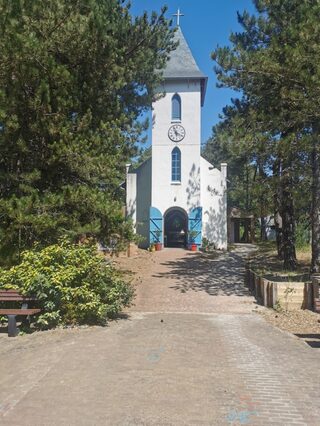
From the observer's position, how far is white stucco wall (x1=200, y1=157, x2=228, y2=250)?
3005 centimetres

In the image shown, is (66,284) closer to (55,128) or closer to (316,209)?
(55,128)

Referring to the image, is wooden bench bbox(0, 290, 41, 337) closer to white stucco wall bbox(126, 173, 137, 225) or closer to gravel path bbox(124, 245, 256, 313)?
gravel path bbox(124, 245, 256, 313)

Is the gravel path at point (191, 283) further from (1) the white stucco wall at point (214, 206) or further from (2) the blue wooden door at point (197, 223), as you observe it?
(1) the white stucco wall at point (214, 206)

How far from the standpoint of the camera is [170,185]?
98.0 feet

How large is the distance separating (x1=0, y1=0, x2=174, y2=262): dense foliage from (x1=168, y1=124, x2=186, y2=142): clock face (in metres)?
18.1

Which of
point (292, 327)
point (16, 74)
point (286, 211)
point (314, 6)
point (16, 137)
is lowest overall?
point (292, 327)

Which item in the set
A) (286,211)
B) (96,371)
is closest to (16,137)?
(96,371)

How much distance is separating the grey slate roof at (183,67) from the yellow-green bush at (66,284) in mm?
21975

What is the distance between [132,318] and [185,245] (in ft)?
66.7

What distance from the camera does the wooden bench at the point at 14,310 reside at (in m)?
8.59

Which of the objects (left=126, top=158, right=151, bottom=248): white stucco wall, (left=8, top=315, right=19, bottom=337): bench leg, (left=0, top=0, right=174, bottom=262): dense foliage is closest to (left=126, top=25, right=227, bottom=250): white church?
(left=126, top=158, right=151, bottom=248): white stucco wall

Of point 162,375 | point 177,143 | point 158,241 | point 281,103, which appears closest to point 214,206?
point 158,241

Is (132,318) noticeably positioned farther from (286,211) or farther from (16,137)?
(286,211)

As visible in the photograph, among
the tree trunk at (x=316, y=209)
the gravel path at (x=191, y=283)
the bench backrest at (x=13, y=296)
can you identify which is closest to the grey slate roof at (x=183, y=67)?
the gravel path at (x=191, y=283)
